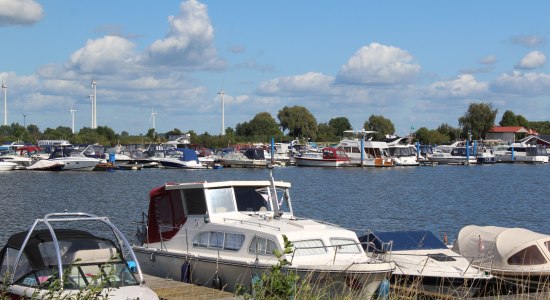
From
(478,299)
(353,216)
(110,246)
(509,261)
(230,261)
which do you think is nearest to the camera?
(110,246)

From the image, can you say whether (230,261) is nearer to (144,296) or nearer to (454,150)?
(144,296)

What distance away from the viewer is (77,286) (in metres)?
13.5

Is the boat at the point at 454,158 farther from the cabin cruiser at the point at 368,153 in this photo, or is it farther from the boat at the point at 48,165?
the boat at the point at 48,165

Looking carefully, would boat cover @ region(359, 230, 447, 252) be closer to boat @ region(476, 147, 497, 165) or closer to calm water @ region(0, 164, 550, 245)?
calm water @ region(0, 164, 550, 245)

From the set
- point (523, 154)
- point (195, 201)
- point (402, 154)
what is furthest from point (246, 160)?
point (195, 201)

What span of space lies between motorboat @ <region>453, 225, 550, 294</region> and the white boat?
369ft

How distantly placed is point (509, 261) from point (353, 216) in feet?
74.5

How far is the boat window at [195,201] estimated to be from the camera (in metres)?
21.6

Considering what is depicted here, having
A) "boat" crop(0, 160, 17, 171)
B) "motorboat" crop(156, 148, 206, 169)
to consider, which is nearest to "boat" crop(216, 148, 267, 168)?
"motorboat" crop(156, 148, 206, 169)

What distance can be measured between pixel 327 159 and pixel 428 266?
271ft


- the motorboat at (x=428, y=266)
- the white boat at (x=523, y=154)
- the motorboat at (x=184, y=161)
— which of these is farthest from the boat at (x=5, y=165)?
the white boat at (x=523, y=154)

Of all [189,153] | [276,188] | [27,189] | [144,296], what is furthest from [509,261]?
[189,153]

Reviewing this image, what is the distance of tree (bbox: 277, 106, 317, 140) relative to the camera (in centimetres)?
18100

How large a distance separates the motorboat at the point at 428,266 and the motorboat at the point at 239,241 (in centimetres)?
143
